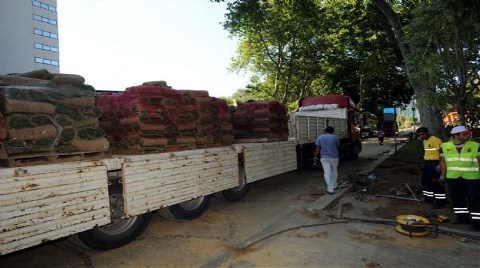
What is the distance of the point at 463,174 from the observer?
5.84 meters

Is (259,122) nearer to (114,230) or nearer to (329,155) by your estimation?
(329,155)

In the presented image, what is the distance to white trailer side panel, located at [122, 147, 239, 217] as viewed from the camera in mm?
4832

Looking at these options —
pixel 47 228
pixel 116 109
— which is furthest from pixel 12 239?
pixel 116 109

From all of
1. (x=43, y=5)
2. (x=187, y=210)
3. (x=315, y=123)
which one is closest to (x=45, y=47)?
(x=43, y=5)

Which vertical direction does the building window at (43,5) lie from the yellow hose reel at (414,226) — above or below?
above

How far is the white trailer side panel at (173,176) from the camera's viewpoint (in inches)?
190

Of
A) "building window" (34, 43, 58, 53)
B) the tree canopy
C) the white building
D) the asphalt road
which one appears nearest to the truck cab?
the tree canopy

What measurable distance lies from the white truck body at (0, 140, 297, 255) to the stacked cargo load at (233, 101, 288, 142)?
2.65 meters

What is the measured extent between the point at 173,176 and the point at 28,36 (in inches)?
2162

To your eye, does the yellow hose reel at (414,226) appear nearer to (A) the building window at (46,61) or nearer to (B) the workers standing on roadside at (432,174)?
(B) the workers standing on roadside at (432,174)

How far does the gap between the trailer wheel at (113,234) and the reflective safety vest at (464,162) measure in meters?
5.26

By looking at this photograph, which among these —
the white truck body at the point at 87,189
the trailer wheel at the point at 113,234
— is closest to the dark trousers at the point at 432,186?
the white truck body at the point at 87,189

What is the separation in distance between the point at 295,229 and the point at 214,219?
1653 millimetres

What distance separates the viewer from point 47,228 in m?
3.82
